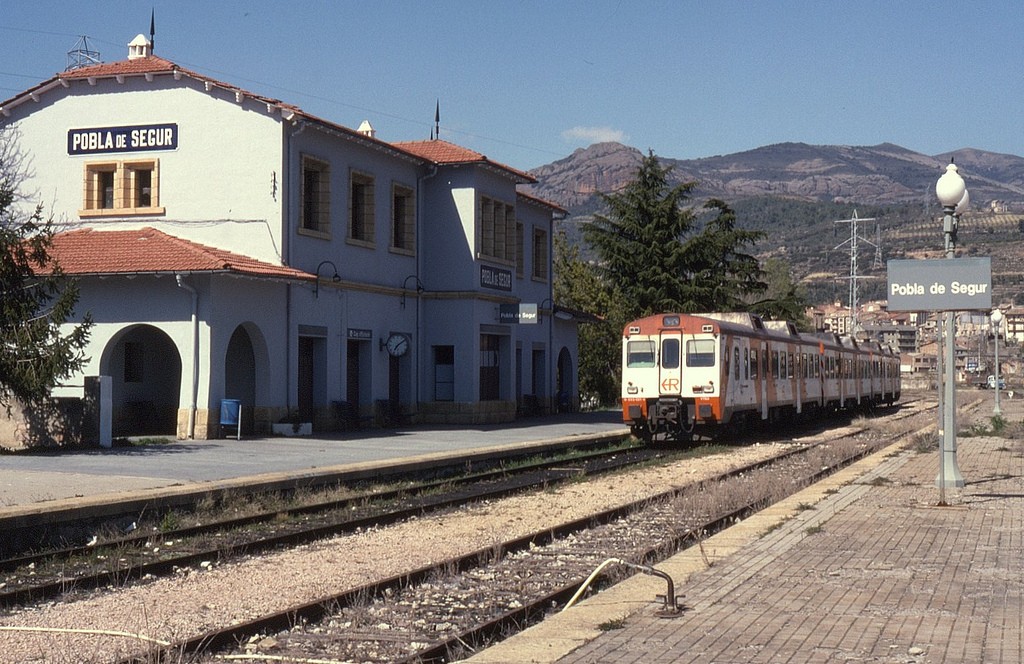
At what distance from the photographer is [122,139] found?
30281 millimetres

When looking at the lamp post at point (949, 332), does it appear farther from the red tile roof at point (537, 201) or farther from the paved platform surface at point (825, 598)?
the red tile roof at point (537, 201)

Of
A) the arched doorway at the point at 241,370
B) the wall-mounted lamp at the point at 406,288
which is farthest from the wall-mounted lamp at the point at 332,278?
the wall-mounted lamp at the point at 406,288

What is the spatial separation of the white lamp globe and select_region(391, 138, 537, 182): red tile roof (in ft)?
63.3

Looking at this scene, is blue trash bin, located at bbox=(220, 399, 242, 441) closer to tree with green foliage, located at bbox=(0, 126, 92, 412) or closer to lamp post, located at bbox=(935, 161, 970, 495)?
tree with green foliage, located at bbox=(0, 126, 92, 412)

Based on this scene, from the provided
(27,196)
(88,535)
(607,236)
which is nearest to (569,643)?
(88,535)

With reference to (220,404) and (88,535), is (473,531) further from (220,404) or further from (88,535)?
(220,404)

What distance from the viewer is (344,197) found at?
31.2 metres

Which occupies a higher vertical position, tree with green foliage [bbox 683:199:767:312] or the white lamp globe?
tree with green foliage [bbox 683:199:767:312]

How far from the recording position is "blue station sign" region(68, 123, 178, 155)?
97.9ft

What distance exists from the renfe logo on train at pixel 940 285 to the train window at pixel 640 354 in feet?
44.6

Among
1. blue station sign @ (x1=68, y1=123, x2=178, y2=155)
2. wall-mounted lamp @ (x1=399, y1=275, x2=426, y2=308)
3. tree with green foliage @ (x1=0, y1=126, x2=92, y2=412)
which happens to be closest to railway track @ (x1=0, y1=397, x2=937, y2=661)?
tree with green foliage @ (x1=0, y1=126, x2=92, y2=412)

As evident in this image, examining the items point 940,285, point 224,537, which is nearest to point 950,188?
point 940,285

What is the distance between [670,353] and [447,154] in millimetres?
10454

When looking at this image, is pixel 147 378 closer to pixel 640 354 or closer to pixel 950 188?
pixel 640 354
